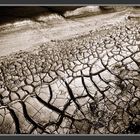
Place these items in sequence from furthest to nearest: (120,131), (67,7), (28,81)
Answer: (67,7), (28,81), (120,131)

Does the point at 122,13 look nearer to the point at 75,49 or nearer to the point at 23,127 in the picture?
the point at 75,49

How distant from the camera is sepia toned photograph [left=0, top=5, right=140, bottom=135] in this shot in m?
1.48

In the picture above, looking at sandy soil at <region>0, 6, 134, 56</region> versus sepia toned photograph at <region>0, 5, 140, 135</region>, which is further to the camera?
sandy soil at <region>0, 6, 134, 56</region>

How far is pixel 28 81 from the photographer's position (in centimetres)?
160

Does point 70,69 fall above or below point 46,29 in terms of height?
below

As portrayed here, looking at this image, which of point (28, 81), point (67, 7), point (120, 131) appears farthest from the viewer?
point (67, 7)

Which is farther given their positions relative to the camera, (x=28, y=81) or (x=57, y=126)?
(x=28, y=81)

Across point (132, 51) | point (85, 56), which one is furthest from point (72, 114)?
point (132, 51)

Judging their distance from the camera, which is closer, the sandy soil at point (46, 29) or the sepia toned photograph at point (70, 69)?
the sepia toned photograph at point (70, 69)

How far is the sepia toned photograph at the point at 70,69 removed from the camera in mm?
1479

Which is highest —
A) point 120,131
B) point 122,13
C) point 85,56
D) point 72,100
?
point 122,13

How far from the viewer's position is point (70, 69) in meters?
1.61

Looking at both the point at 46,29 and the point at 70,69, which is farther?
the point at 46,29

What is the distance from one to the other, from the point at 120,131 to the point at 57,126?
11.1 inches
